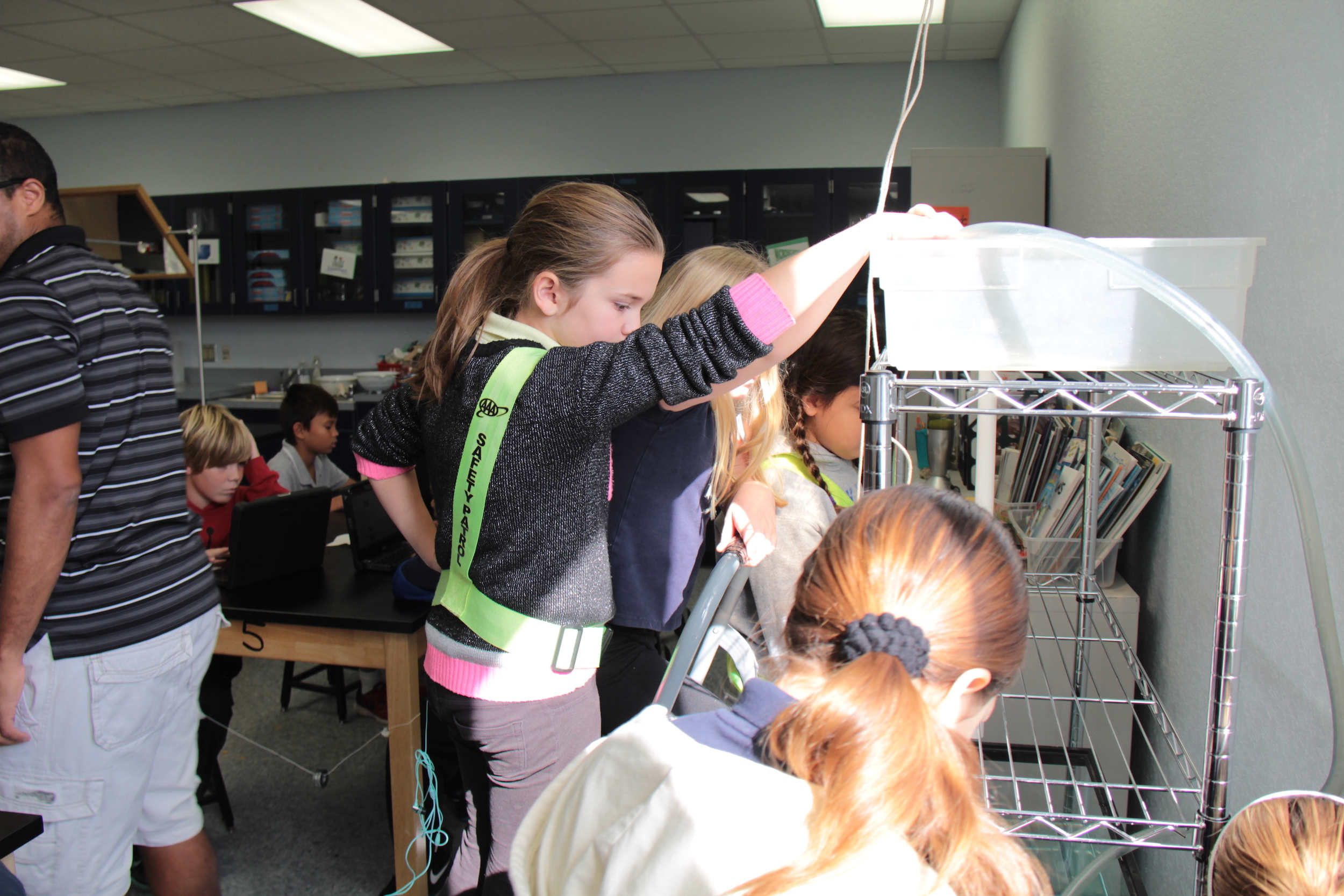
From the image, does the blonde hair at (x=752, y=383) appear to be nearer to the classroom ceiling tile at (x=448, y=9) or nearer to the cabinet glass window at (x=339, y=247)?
the classroom ceiling tile at (x=448, y=9)

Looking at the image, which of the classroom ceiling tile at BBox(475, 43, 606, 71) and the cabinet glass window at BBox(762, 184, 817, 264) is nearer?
the classroom ceiling tile at BBox(475, 43, 606, 71)

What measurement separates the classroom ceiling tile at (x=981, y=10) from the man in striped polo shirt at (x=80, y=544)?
394cm

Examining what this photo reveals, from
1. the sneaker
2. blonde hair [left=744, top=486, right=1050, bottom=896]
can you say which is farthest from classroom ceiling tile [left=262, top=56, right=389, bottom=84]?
blonde hair [left=744, top=486, right=1050, bottom=896]

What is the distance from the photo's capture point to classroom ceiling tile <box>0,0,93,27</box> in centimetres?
408

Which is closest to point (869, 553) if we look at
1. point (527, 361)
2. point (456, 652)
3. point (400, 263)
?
point (527, 361)

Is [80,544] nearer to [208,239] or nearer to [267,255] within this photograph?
[267,255]

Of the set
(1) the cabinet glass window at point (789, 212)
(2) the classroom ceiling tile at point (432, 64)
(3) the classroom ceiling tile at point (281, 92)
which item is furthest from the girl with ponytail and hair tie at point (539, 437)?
(3) the classroom ceiling tile at point (281, 92)

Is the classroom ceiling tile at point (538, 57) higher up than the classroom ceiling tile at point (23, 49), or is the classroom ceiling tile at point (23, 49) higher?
the classroom ceiling tile at point (538, 57)

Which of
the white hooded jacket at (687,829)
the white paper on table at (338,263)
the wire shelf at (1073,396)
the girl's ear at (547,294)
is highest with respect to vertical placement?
the white paper on table at (338,263)

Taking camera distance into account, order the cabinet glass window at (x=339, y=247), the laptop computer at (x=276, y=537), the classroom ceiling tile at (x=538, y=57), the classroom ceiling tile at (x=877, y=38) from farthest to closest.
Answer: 1. the cabinet glass window at (x=339, y=247)
2. the classroom ceiling tile at (x=538, y=57)
3. the classroom ceiling tile at (x=877, y=38)
4. the laptop computer at (x=276, y=537)

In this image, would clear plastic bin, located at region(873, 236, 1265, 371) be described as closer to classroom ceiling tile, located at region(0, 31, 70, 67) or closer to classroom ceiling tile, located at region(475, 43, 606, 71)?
classroom ceiling tile, located at region(475, 43, 606, 71)

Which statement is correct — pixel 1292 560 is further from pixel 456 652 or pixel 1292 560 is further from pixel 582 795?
pixel 456 652

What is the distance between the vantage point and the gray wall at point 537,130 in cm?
537

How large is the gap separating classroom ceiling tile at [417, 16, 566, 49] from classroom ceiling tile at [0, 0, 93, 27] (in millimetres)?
1597
